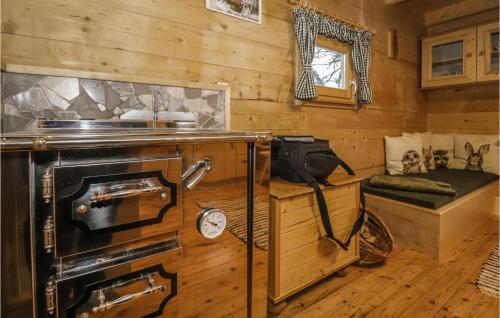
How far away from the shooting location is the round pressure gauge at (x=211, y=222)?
2.87 feet

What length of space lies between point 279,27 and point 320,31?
0.36 metres

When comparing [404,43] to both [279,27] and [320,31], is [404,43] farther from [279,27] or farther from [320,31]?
[279,27]

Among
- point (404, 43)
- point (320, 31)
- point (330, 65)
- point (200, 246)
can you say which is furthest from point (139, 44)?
point (404, 43)

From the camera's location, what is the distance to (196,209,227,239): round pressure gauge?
2.87ft

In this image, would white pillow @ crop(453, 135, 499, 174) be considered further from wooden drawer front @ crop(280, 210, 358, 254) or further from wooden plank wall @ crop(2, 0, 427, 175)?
wooden drawer front @ crop(280, 210, 358, 254)

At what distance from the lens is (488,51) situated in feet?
8.86

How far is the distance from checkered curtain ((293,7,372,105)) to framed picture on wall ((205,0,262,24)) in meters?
0.32

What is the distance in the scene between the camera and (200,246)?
888 mm

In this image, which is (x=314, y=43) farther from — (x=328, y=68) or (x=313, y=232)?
(x=313, y=232)

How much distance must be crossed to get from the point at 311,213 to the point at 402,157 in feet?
5.91

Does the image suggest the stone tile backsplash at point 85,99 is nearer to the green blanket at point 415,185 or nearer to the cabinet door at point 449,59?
the green blanket at point 415,185

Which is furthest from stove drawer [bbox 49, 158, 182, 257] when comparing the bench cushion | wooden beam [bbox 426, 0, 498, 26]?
wooden beam [bbox 426, 0, 498, 26]

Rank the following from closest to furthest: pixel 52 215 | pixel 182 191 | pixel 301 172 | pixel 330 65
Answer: pixel 52 215
pixel 182 191
pixel 301 172
pixel 330 65

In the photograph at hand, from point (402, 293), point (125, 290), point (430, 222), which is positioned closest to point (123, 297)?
point (125, 290)
